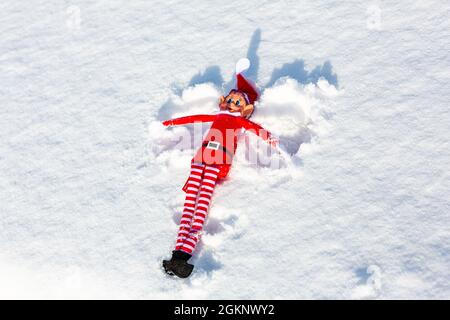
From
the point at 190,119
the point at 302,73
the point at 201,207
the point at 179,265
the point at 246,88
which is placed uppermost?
the point at 302,73

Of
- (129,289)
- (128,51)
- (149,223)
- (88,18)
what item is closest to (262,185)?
(149,223)

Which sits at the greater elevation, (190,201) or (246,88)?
(246,88)

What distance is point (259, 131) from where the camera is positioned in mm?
5285

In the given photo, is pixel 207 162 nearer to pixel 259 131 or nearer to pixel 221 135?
pixel 221 135

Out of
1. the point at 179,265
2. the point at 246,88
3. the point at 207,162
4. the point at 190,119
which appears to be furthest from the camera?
the point at 246,88

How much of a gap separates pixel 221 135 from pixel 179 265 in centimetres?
127

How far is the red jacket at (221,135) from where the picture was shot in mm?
5035

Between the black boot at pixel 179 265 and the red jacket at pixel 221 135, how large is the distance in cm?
86

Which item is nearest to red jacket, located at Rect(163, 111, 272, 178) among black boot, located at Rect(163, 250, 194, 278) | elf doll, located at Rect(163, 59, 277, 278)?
elf doll, located at Rect(163, 59, 277, 278)

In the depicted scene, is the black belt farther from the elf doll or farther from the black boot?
the black boot

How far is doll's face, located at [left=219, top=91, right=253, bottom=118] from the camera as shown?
540 cm

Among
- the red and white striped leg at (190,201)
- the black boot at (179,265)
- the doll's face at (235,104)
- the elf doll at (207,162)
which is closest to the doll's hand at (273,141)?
the elf doll at (207,162)

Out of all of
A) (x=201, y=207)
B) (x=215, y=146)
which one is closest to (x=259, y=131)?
(x=215, y=146)
